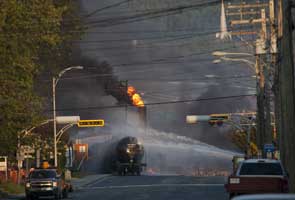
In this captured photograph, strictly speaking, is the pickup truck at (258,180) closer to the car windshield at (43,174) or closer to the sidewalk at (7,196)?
the car windshield at (43,174)

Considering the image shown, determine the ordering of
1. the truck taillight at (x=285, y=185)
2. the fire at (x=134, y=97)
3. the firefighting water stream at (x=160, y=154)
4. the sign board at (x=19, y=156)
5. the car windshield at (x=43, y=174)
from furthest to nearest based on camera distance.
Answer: the fire at (x=134, y=97) < the firefighting water stream at (x=160, y=154) < the sign board at (x=19, y=156) < the car windshield at (x=43, y=174) < the truck taillight at (x=285, y=185)

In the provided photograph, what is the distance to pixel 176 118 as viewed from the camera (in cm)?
18050

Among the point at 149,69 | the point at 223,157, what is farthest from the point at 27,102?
the point at 149,69

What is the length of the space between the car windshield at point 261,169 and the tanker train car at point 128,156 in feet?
182

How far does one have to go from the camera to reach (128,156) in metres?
89.8

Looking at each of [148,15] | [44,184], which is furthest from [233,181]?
[148,15]

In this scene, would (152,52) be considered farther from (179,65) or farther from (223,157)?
Result: (223,157)

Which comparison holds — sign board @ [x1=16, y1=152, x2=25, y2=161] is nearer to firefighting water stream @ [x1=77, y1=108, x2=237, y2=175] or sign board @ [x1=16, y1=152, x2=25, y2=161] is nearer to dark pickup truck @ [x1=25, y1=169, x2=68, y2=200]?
dark pickup truck @ [x1=25, y1=169, x2=68, y2=200]

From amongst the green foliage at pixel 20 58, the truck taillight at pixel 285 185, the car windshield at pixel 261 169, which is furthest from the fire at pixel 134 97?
the truck taillight at pixel 285 185

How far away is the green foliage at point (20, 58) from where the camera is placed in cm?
4803

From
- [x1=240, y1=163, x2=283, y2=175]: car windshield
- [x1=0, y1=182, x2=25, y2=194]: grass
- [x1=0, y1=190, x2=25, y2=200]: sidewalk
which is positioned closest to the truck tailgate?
[x1=240, y1=163, x2=283, y2=175]: car windshield

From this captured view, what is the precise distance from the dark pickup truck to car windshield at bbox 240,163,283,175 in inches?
694

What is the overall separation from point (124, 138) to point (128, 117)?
96.7ft

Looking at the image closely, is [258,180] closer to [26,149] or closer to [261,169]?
[261,169]
